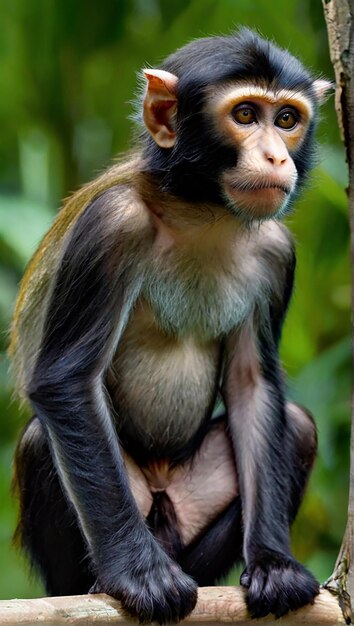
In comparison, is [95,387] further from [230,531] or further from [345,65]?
[345,65]

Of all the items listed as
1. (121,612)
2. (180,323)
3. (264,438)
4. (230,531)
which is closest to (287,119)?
(180,323)

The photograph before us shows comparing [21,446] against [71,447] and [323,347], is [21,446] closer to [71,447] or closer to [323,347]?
[71,447]

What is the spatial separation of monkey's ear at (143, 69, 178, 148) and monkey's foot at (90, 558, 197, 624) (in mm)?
1911

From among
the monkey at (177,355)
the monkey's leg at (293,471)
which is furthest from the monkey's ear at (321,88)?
the monkey's leg at (293,471)

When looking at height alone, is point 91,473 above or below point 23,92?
below

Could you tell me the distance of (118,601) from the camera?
5164 mm

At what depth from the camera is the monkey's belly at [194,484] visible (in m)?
6.11

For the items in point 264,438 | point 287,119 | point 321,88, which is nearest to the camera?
point 287,119

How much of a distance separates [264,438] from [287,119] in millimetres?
1620

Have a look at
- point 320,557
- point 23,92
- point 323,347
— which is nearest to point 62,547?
point 320,557

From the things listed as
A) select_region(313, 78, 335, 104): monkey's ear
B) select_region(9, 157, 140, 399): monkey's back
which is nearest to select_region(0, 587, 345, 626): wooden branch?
select_region(9, 157, 140, 399): monkey's back

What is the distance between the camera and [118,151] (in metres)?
9.31

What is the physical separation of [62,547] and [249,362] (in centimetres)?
133

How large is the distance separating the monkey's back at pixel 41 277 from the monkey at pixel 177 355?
17mm
